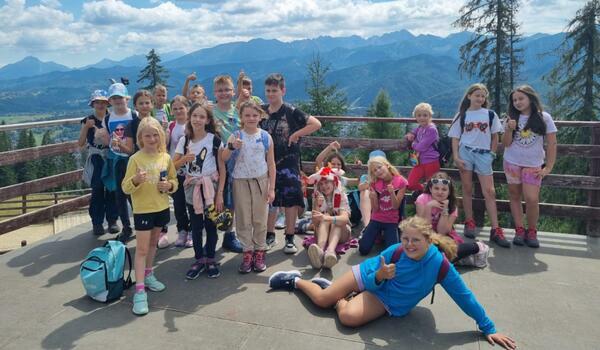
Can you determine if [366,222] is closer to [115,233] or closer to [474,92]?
[474,92]

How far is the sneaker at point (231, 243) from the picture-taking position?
4.92 meters

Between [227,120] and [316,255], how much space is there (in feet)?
5.65

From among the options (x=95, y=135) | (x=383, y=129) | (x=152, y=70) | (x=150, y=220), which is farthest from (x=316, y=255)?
(x=152, y=70)

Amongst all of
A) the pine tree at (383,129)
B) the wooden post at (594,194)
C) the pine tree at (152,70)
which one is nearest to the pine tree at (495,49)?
the pine tree at (383,129)

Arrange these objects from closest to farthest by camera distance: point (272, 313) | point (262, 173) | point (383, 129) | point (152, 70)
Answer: point (272, 313)
point (262, 173)
point (383, 129)
point (152, 70)

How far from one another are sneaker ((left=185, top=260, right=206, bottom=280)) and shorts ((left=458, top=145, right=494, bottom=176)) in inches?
123

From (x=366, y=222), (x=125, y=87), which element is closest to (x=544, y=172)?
(x=366, y=222)

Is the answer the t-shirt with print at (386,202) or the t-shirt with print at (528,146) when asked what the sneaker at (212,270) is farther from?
the t-shirt with print at (528,146)

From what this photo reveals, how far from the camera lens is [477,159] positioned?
497 cm

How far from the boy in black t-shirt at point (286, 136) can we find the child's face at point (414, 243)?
180 cm

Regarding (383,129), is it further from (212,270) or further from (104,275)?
(104,275)

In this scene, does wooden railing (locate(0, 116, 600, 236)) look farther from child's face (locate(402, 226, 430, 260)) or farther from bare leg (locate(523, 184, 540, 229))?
child's face (locate(402, 226, 430, 260))

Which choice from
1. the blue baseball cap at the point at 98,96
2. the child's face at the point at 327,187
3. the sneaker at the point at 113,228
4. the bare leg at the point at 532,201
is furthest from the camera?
the sneaker at the point at 113,228

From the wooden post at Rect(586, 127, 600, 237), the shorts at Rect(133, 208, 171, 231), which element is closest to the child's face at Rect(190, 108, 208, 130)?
the shorts at Rect(133, 208, 171, 231)
